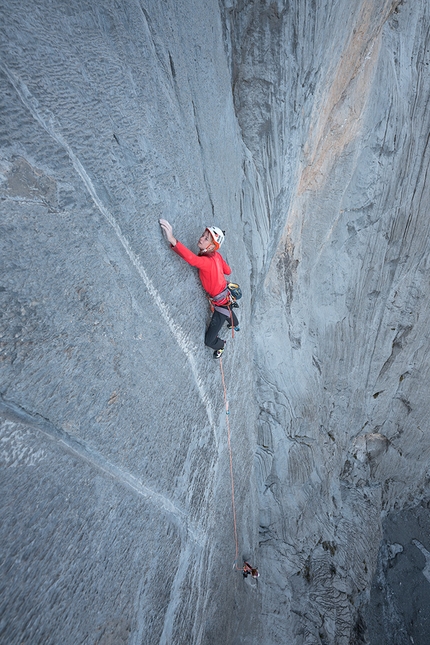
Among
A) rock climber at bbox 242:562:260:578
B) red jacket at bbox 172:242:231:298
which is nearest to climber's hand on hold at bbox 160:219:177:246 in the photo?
red jacket at bbox 172:242:231:298

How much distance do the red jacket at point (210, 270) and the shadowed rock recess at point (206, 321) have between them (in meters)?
0.14

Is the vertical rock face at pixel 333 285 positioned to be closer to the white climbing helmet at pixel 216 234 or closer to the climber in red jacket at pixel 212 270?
the climber in red jacket at pixel 212 270

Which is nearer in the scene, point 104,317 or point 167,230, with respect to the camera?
point 104,317

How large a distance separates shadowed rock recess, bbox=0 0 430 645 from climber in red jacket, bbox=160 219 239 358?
12 cm

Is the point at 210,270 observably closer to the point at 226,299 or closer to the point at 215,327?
the point at 226,299

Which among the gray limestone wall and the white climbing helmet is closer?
the gray limestone wall

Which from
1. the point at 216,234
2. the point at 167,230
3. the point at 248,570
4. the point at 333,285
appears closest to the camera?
the point at 167,230

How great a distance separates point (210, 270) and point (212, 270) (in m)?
0.02

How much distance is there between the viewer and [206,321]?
3477mm

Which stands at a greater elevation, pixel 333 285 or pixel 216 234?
pixel 216 234

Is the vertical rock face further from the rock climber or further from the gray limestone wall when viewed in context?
the rock climber

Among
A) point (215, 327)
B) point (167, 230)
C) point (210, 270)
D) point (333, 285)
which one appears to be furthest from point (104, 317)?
point (333, 285)

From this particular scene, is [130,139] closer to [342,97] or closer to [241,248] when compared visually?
[241,248]

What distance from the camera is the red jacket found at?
2792mm
